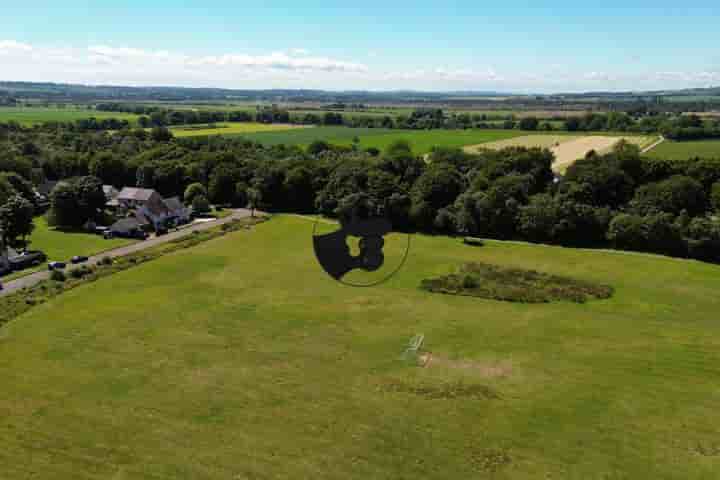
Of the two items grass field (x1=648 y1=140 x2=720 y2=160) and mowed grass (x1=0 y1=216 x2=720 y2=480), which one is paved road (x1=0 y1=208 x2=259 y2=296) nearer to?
mowed grass (x1=0 y1=216 x2=720 y2=480)

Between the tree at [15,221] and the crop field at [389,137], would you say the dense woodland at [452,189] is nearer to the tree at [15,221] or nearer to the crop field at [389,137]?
the tree at [15,221]

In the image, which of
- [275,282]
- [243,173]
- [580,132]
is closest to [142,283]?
[275,282]

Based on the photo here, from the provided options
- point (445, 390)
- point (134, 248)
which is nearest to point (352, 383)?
point (445, 390)

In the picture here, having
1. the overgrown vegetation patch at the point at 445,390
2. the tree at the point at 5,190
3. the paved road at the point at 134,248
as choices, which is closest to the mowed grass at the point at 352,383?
the overgrown vegetation patch at the point at 445,390

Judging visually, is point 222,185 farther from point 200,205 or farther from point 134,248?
point 134,248

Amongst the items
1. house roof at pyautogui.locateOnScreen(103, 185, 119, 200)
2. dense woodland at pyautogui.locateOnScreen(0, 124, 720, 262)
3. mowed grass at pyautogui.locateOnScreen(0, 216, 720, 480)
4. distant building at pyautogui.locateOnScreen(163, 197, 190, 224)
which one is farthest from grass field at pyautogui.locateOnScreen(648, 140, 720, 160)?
house roof at pyautogui.locateOnScreen(103, 185, 119, 200)

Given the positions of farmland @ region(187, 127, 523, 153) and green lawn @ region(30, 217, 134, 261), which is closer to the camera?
green lawn @ region(30, 217, 134, 261)
